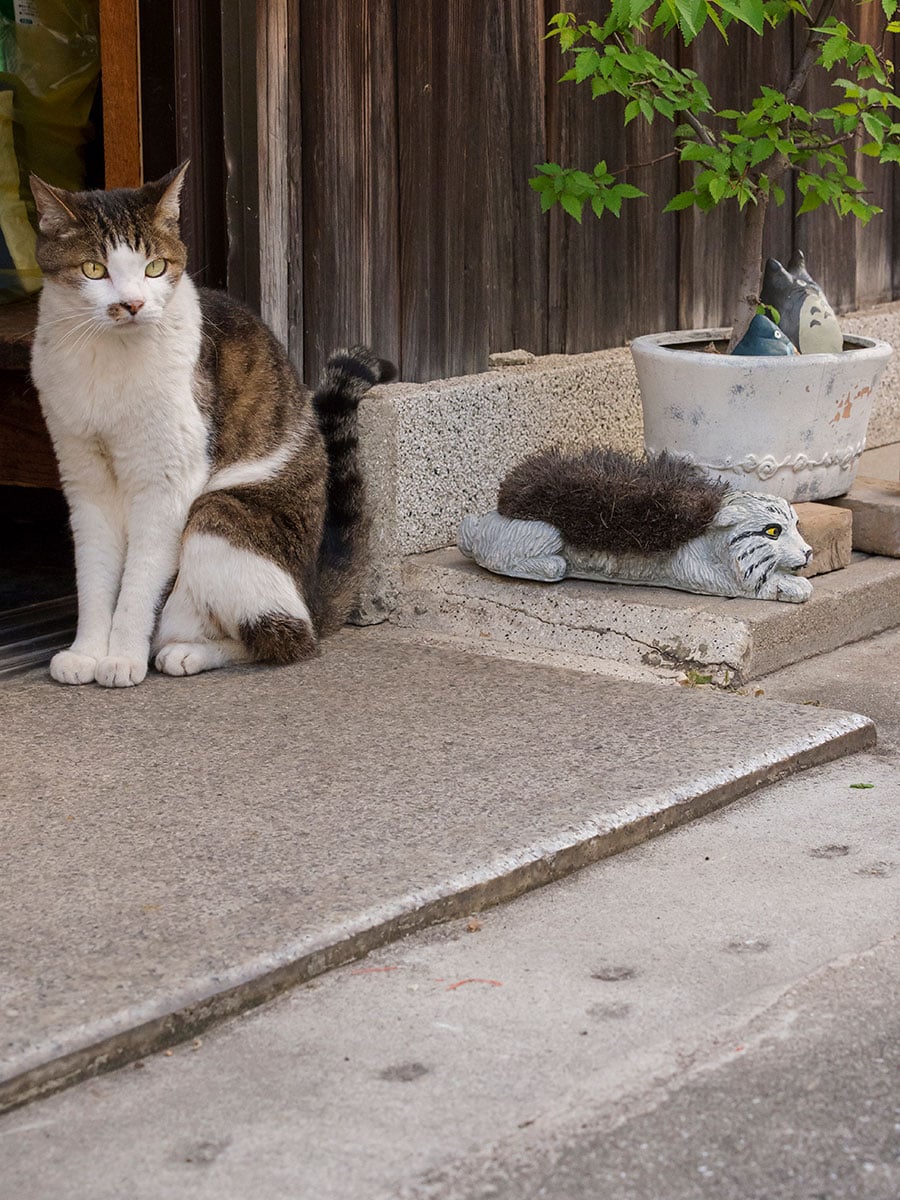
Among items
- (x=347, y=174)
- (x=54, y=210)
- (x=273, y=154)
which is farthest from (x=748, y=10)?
(x=54, y=210)

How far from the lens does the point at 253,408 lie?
12.7 feet

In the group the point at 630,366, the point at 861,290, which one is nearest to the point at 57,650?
the point at 630,366

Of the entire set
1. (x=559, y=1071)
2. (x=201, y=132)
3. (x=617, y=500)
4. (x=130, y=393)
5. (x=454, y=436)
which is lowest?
(x=559, y=1071)

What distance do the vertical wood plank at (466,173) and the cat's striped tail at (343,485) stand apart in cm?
42

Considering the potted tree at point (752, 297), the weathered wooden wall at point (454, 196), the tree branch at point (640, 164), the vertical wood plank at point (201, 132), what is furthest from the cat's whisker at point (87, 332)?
the tree branch at point (640, 164)

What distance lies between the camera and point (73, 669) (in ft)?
12.1

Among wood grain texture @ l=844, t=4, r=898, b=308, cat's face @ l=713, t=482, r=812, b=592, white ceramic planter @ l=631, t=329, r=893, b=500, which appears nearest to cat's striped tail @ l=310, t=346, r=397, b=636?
white ceramic planter @ l=631, t=329, r=893, b=500

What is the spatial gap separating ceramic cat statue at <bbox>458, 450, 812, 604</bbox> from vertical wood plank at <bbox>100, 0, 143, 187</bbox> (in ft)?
4.44

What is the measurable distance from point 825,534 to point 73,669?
2.08 m

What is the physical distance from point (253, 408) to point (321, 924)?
5.86 feet

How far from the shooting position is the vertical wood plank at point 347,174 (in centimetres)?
418

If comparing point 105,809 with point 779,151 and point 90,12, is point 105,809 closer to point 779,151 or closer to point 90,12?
point 779,151

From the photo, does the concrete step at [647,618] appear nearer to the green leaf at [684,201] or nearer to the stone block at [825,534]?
the stone block at [825,534]

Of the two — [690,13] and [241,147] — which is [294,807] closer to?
[241,147]
